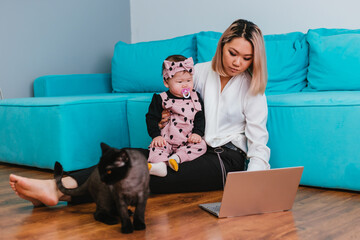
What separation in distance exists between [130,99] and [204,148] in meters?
0.83

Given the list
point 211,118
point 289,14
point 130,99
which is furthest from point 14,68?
point 289,14

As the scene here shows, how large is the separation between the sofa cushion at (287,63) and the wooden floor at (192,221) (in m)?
0.87

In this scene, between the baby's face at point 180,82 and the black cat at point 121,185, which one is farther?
the baby's face at point 180,82

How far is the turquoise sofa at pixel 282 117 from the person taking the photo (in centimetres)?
180

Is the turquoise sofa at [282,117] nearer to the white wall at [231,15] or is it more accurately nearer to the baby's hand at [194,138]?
the white wall at [231,15]

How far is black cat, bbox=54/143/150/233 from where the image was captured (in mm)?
1284

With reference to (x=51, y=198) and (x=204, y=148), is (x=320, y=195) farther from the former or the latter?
(x=51, y=198)

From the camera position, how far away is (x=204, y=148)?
5.99 ft

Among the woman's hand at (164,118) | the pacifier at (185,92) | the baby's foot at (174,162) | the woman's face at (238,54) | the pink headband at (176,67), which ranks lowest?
the baby's foot at (174,162)

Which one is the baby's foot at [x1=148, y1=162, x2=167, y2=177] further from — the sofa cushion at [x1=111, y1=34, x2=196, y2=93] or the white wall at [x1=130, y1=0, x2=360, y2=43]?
the white wall at [x1=130, y1=0, x2=360, y2=43]

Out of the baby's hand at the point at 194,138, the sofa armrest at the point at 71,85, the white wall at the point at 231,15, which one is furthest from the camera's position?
the sofa armrest at the point at 71,85

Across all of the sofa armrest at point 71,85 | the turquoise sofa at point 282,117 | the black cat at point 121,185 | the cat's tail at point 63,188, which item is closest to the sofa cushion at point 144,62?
the turquoise sofa at point 282,117

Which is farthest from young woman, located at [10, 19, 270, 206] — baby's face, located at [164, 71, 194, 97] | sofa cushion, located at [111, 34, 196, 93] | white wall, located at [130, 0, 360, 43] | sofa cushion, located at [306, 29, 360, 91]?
white wall, located at [130, 0, 360, 43]

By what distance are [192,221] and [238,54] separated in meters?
0.71
